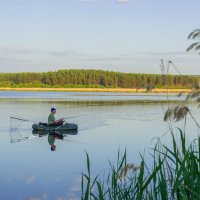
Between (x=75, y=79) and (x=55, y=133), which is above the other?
(x=75, y=79)

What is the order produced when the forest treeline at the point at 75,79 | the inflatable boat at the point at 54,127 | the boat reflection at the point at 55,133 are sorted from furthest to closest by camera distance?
the forest treeline at the point at 75,79 → the inflatable boat at the point at 54,127 → the boat reflection at the point at 55,133

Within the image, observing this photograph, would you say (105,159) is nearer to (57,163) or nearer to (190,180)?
(57,163)

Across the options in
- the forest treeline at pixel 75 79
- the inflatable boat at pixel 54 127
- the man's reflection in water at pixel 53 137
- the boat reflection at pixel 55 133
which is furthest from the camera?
the forest treeline at pixel 75 79

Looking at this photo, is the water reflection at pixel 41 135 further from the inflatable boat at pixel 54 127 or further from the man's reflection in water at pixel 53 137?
the inflatable boat at pixel 54 127

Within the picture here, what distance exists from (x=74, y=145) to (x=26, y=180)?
8.09 m

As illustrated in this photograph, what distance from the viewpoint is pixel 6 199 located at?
10234 mm

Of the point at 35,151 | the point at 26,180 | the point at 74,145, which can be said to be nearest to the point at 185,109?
the point at 26,180

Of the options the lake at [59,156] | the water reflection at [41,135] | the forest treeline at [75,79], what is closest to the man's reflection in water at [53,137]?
the water reflection at [41,135]

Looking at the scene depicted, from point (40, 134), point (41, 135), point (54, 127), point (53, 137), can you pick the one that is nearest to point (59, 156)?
point (53, 137)

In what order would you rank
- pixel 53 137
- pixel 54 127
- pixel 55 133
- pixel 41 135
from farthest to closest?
1. pixel 55 133
2. pixel 54 127
3. pixel 41 135
4. pixel 53 137

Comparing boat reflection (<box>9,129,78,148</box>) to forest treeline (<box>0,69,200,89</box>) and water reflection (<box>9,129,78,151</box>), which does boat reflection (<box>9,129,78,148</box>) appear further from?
forest treeline (<box>0,69,200,89</box>)

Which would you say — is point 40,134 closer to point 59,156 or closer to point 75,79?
point 59,156

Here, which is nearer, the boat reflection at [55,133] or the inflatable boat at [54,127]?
the boat reflection at [55,133]

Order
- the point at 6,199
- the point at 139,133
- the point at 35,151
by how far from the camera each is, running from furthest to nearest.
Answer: the point at 139,133
the point at 35,151
the point at 6,199
